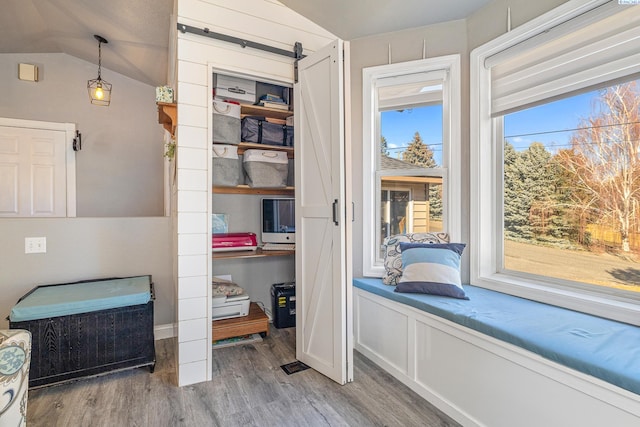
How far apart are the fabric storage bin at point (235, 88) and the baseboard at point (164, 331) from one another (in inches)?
82.0

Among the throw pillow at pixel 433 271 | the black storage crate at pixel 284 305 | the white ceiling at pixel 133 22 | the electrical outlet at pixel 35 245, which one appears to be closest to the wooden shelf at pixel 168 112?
the white ceiling at pixel 133 22

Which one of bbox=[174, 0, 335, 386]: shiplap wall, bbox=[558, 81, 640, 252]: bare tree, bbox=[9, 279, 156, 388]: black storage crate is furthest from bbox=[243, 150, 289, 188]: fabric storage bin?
bbox=[558, 81, 640, 252]: bare tree

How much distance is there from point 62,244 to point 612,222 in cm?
371

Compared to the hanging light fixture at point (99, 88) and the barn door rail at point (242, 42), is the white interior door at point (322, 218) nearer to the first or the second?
the barn door rail at point (242, 42)

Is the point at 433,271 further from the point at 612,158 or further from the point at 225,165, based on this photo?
the point at 225,165

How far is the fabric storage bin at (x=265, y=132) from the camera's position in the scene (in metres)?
2.73

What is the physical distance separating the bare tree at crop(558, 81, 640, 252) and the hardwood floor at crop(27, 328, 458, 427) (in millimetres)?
1477

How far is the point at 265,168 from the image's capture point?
2750 mm

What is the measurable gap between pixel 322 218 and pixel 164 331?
1.86 metres

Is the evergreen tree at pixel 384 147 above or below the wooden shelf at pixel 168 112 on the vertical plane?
below

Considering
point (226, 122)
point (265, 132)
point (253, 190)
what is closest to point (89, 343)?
point (253, 190)

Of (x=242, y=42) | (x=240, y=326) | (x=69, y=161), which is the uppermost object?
(x=242, y=42)

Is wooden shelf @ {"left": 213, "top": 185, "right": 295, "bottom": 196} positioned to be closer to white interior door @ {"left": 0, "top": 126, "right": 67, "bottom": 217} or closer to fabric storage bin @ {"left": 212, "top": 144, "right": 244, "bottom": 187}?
fabric storage bin @ {"left": 212, "top": 144, "right": 244, "bottom": 187}

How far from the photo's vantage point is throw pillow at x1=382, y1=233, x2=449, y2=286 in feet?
7.69
